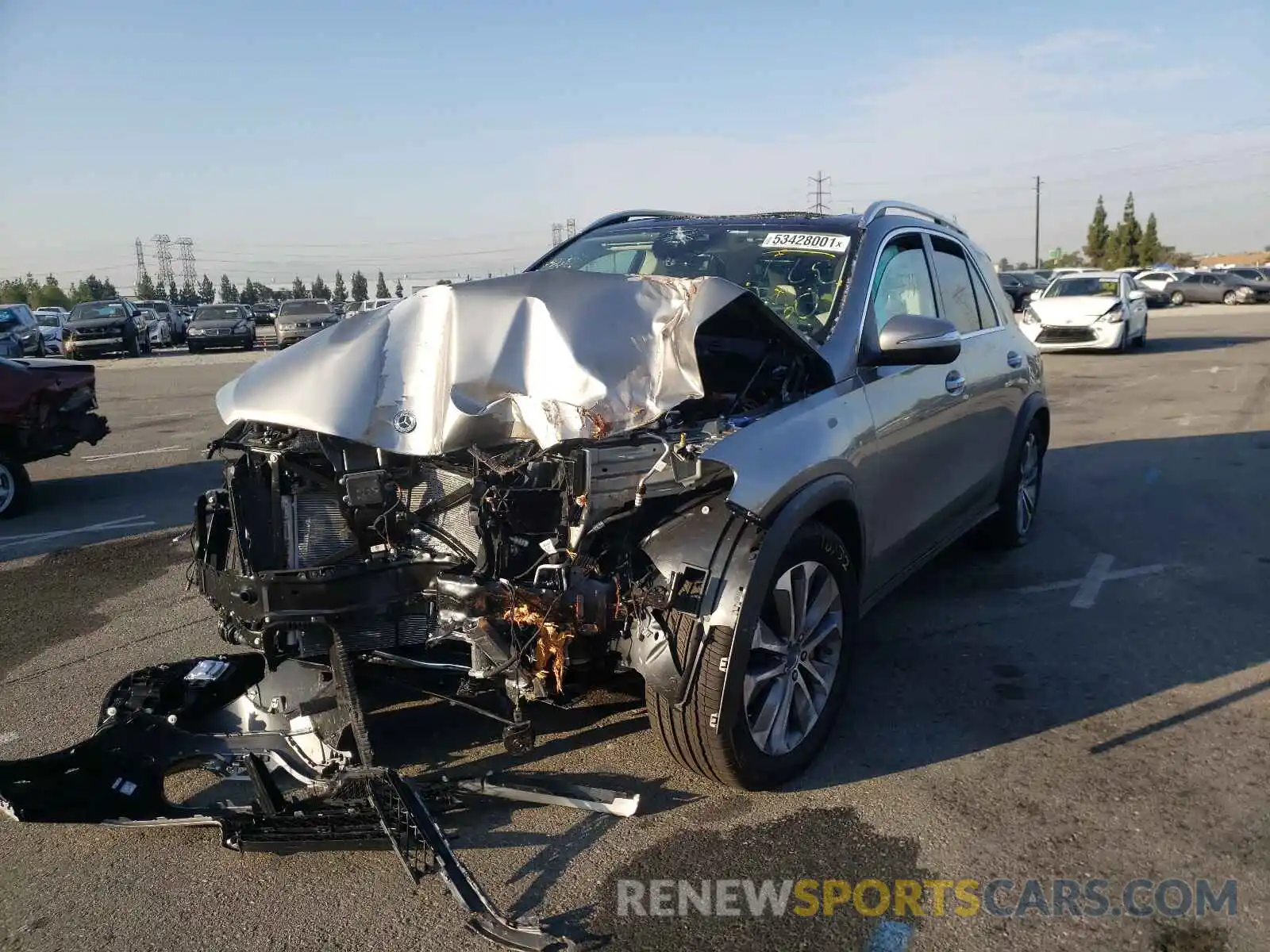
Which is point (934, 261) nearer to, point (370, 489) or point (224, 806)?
point (370, 489)

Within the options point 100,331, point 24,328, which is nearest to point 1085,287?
point 100,331

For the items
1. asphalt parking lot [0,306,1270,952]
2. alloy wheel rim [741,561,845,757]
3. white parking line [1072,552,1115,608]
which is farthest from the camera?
white parking line [1072,552,1115,608]

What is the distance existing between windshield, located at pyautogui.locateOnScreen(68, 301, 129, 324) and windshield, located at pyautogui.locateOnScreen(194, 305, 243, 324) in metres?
2.20

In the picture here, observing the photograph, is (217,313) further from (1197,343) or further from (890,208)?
(890,208)

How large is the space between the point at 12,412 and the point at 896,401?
7667mm

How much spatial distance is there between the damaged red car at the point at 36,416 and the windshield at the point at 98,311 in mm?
24401

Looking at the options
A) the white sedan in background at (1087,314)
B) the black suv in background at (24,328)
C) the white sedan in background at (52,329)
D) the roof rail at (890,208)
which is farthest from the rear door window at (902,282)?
the white sedan in background at (52,329)

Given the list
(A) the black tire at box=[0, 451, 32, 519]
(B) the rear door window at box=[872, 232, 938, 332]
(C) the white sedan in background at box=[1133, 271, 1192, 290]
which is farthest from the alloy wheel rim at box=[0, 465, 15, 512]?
(C) the white sedan in background at box=[1133, 271, 1192, 290]

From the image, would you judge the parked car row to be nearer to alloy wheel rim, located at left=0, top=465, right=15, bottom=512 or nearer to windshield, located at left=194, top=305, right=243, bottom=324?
windshield, located at left=194, top=305, right=243, bottom=324

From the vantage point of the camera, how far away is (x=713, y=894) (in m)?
3.03

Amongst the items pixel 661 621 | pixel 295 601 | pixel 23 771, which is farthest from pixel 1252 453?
pixel 23 771

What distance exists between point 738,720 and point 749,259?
2.29 metres

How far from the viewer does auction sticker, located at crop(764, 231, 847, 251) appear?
464cm

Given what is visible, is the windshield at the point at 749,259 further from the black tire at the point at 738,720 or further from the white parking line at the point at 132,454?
the white parking line at the point at 132,454
